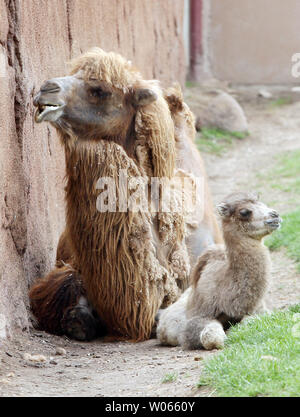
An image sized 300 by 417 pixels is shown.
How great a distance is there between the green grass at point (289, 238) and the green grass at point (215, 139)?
16.4 ft

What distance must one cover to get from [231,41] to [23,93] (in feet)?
45.7

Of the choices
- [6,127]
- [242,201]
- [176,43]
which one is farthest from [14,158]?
[176,43]

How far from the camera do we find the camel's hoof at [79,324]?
20.1 ft

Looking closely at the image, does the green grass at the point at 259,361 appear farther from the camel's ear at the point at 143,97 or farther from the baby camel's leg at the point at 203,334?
the camel's ear at the point at 143,97

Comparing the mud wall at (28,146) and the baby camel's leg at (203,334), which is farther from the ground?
the mud wall at (28,146)

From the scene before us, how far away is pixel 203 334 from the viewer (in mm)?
5203

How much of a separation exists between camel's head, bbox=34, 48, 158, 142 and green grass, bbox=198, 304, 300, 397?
5.80 ft

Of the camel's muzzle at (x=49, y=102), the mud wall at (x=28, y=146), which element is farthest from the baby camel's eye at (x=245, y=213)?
the mud wall at (x=28, y=146)

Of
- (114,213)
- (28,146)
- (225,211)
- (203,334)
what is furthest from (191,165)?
(203,334)

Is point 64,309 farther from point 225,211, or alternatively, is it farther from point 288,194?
point 288,194

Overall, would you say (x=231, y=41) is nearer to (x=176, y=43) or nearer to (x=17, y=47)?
(x=176, y=43)

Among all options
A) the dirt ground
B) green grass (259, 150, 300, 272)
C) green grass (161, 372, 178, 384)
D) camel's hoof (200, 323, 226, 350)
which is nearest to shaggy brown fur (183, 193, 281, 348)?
camel's hoof (200, 323, 226, 350)

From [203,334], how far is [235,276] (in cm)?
45

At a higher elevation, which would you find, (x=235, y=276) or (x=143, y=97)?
(x=143, y=97)
